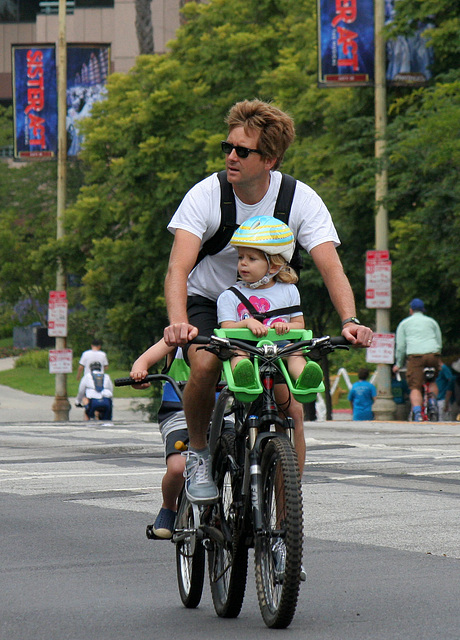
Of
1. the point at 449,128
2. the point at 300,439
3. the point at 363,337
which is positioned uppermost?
the point at 449,128

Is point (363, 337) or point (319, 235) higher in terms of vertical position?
point (319, 235)

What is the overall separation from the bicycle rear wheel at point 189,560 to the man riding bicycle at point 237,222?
0.23 m

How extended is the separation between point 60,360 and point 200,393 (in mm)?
27098

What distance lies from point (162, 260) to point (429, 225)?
11093 mm

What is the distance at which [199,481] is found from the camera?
5449 mm

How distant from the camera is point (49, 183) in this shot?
5522cm

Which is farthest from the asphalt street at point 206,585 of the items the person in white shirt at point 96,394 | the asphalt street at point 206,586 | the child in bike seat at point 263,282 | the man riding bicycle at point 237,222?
the person in white shirt at point 96,394

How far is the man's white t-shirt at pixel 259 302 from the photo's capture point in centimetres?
522

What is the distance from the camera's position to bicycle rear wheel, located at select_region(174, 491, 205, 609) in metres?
5.52

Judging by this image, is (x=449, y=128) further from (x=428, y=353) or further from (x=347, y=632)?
(x=347, y=632)

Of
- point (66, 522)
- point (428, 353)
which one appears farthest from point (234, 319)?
point (428, 353)

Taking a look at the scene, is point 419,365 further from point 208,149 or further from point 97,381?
point 208,149

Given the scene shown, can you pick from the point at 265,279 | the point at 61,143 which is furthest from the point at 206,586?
the point at 61,143

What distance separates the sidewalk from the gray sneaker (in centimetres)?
2446
